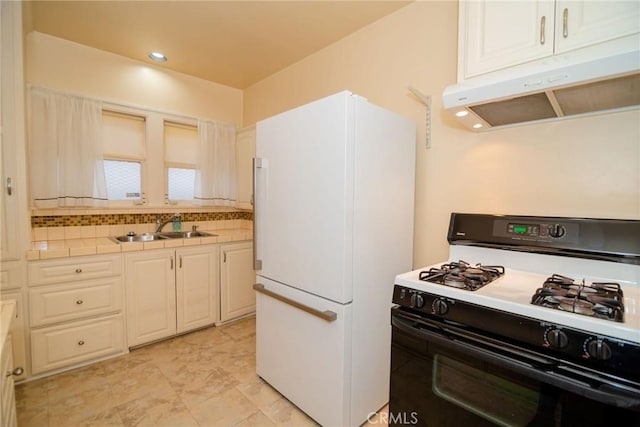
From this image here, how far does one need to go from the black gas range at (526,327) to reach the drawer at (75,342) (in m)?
2.16

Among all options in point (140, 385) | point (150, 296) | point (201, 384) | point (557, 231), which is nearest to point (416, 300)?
point (557, 231)

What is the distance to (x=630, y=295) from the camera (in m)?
1.13

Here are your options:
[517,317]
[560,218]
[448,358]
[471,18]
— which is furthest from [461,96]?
[448,358]

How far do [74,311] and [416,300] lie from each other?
7.73 ft

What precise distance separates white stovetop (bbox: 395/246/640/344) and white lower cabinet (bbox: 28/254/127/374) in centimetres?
218

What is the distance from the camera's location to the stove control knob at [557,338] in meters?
0.92

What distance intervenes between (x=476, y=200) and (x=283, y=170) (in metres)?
1.14

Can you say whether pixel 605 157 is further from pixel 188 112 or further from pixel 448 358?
pixel 188 112

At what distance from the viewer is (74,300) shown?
2.16m

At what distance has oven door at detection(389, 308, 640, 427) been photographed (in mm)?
863

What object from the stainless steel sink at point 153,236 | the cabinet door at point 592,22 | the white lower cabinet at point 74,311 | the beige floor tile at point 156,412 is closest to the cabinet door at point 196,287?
the stainless steel sink at point 153,236

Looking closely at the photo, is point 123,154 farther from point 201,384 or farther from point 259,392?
point 259,392

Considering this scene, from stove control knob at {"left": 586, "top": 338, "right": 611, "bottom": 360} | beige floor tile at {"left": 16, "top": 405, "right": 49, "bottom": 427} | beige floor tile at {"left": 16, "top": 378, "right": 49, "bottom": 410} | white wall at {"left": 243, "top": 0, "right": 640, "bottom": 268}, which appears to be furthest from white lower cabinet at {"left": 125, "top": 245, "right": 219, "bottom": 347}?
stove control knob at {"left": 586, "top": 338, "right": 611, "bottom": 360}

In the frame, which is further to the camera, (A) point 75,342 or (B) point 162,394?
(A) point 75,342
